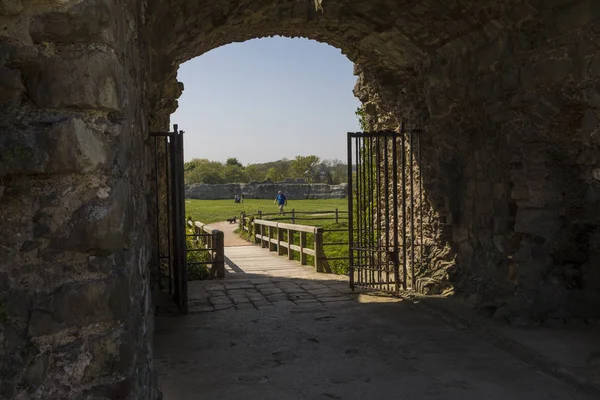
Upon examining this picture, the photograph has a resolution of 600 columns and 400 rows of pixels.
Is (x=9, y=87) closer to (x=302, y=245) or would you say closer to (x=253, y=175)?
(x=302, y=245)

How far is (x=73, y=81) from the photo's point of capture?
2.08m

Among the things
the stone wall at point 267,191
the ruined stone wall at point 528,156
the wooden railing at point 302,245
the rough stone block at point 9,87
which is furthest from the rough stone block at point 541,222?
the stone wall at point 267,191

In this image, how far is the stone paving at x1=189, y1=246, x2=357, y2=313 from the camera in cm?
732

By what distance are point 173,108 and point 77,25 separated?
6.18 meters

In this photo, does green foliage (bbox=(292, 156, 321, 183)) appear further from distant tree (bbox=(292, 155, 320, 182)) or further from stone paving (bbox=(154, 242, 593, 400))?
stone paving (bbox=(154, 242, 593, 400))

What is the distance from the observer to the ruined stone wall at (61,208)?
6.59ft

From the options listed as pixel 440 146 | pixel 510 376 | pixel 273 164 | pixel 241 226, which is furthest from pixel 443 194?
pixel 273 164

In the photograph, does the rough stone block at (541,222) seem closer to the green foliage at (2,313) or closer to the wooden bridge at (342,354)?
the wooden bridge at (342,354)

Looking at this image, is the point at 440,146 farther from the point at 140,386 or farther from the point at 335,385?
the point at 140,386

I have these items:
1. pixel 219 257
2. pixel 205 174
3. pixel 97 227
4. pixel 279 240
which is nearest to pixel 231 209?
pixel 279 240

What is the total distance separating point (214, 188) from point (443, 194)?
118ft

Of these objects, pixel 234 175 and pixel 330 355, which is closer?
pixel 330 355

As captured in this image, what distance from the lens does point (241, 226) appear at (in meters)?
20.5

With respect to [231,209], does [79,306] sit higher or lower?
higher
